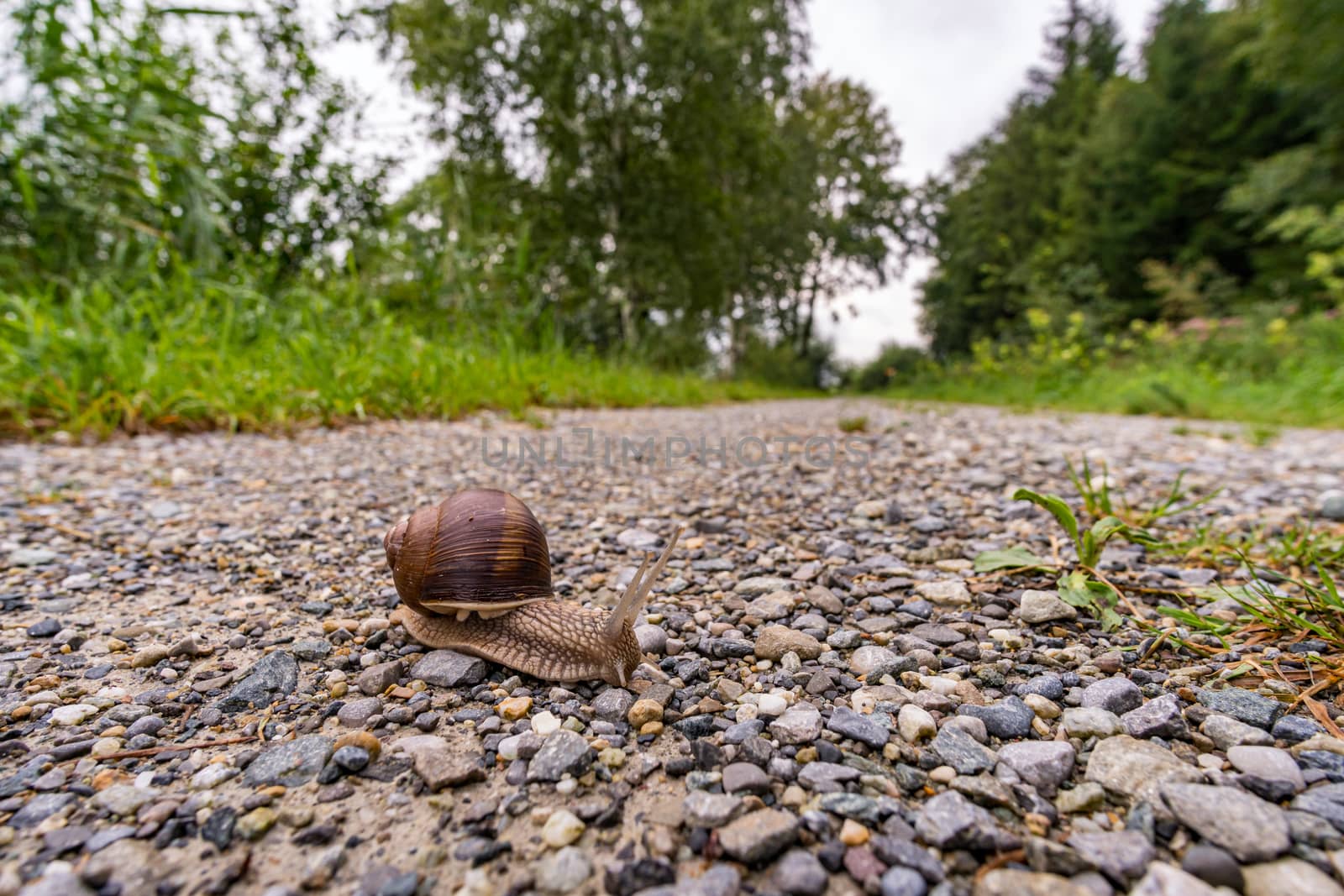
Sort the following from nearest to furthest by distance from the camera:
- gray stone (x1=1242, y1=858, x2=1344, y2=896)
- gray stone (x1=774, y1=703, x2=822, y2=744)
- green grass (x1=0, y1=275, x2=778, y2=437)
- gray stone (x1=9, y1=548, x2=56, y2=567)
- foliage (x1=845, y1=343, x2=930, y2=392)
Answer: gray stone (x1=1242, y1=858, x2=1344, y2=896) < gray stone (x1=774, y1=703, x2=822, y2=744) < gray stone (x1=9, y1=548, x2=56, y2=567) < green grass (x1=0, y1=275, x2=778, y2=437) < foliage (x1=845, y1=343, x2=930, y2=392)

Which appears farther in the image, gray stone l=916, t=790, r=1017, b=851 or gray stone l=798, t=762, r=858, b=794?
gray stone l=798, t=762, r=858, b=794

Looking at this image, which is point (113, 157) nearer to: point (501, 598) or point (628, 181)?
point (501, 598)

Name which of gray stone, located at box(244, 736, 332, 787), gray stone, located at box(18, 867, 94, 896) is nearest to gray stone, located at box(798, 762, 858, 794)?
gray stone, located at box(244, 736, 332, 787)

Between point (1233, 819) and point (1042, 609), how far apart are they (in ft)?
2.74

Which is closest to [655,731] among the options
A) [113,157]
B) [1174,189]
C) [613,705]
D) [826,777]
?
[613,705]

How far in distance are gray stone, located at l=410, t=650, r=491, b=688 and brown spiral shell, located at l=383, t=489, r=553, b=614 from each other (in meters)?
0.13

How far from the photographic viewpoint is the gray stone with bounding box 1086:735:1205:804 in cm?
108

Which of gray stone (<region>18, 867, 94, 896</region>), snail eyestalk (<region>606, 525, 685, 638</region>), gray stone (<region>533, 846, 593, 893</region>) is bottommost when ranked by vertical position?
gray stone (<region>533, 846, 593, 893</region>)

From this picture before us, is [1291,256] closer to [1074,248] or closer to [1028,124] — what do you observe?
[1074,248]

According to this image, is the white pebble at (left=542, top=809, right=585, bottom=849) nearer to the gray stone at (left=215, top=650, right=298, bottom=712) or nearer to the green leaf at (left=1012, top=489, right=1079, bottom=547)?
the gray stone at (left=215, top=650, right=298, bottom=712)

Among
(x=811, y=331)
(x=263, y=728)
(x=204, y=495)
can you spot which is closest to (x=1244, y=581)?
(x=263, y=728)

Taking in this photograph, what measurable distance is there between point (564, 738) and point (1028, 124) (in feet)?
130

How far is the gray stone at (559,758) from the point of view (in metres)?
1.19

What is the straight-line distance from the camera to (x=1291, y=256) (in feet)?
57.3
